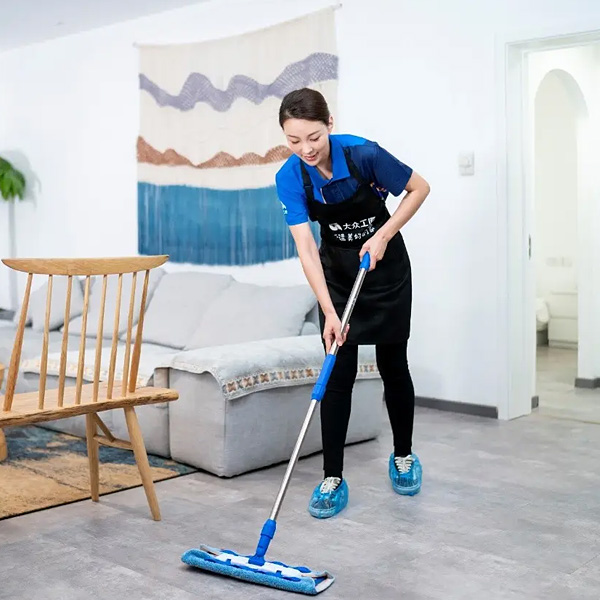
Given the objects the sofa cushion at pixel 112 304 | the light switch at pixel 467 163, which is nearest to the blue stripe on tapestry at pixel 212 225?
the sofa cushion at pixel 112 304

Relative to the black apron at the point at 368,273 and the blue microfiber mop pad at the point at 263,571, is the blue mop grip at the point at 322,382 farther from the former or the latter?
the blue microfiber mop pad at the point at 263,571

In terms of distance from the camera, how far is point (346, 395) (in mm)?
3061

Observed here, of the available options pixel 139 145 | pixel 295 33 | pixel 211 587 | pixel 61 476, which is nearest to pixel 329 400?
pixel 211 587

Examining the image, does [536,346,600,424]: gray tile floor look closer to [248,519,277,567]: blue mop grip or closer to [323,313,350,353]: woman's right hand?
[323,313,350,353]: woman's right hand

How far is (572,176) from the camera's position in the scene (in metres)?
7.27

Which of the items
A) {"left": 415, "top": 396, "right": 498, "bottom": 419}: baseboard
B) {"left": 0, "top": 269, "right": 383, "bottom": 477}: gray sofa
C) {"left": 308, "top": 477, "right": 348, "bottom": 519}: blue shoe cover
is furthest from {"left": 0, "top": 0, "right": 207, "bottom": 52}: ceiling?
{"left": 308, "top": 477, "right": 348, "bottom": 519}: blue shoe cover

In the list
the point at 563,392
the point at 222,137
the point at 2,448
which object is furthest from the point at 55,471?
the point at 563,392

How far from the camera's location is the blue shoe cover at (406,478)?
318 centimetres

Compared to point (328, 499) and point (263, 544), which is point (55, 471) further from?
point (263, 544)

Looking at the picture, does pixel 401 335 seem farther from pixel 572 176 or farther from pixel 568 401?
pixel 572 176

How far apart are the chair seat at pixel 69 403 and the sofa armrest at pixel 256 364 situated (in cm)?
49

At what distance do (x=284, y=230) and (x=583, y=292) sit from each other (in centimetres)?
180

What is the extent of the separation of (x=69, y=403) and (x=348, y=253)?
998mm

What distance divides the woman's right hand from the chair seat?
507mm
